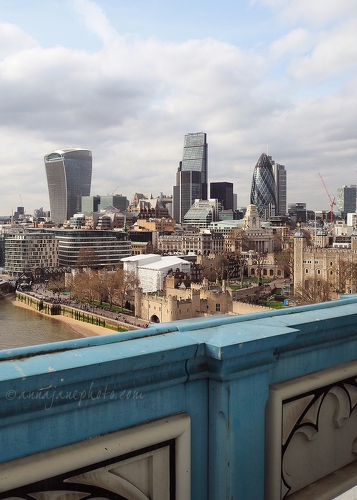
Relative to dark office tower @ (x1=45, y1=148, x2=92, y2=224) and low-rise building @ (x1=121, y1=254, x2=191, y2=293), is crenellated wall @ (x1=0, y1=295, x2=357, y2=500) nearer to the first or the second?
low-rise building @ (x1=121, y1=254, x2=191, y2=293)

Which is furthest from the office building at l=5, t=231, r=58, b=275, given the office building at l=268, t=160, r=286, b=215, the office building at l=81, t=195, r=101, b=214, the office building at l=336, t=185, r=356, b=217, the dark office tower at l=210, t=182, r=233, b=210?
the office building at l=336, t=185, r=356, b=217

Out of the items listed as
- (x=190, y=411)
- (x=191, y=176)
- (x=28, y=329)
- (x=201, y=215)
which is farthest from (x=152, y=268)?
(x=191, y=176)

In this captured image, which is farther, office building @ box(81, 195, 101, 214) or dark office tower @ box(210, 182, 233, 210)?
dark office tower @ box(210, 182, 233, 210)

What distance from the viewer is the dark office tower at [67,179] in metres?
106

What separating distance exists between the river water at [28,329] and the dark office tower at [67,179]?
73.1 metres

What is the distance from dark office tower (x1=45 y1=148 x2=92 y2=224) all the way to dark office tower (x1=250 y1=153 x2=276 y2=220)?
37362mm

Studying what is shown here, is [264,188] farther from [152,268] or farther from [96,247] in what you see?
[152,268]

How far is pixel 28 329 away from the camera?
29.0m

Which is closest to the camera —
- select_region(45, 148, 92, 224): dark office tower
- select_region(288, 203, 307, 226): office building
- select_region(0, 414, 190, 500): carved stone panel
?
select_region(0, 414, 190, 500): carved stone panel

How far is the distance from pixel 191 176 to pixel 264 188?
20608mm

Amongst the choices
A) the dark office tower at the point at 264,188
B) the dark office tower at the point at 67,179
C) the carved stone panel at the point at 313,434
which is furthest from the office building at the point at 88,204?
the carved stone panel at the point at 313,434

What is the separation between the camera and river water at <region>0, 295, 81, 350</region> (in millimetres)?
25312

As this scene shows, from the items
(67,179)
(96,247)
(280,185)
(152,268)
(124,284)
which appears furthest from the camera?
(280,185)

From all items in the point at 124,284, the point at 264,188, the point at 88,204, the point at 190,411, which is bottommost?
the point at 124,284
